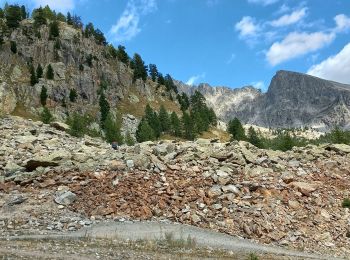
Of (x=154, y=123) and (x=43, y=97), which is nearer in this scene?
(x=154, y=123)

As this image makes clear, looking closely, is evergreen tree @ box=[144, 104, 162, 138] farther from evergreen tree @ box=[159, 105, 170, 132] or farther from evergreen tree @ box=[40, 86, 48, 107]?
evergreen tree @ box=[40, 86, 48, 107]

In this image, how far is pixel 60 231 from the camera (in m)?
24.6

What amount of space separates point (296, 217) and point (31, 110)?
166 m

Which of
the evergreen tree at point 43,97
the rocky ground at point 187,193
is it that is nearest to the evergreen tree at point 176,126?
the evergreen tree at point 43,97

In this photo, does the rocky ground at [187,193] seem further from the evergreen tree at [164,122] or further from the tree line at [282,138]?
the evergreen tree at [164,122]

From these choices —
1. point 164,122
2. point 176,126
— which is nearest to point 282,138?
point 176,126

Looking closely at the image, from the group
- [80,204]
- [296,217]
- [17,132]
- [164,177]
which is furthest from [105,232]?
[17,132]

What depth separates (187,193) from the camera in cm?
3077

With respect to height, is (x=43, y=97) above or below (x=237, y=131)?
above

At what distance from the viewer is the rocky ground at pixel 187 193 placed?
2736cm

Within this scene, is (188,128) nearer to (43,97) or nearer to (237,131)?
(237,131)

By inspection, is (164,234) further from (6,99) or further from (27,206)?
(6,99)

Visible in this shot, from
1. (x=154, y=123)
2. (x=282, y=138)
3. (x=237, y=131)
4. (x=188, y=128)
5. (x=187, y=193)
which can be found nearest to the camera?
(x=187, y=193)

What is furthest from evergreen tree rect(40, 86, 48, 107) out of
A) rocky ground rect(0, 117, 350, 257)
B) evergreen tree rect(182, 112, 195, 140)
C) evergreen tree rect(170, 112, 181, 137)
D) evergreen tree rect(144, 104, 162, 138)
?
rocky ground rect(0, 117, 350, 257)
